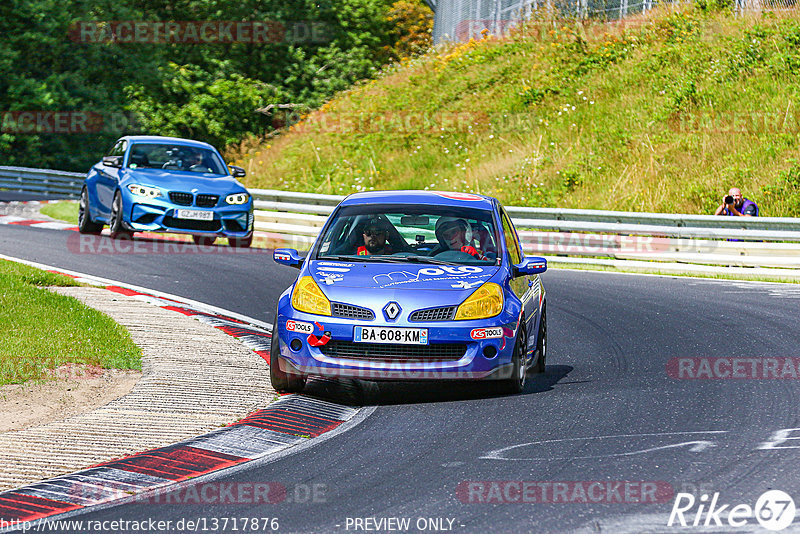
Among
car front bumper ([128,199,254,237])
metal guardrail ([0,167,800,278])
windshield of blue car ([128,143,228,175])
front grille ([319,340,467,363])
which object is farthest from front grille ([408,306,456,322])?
windshield of blue car ([128,143,228,175])

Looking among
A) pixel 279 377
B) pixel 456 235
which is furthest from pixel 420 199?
pixel 279 377

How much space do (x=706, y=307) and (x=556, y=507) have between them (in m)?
9.16

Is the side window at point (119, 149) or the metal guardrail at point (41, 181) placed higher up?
the side window at point (119, 149)

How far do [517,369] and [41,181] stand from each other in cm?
2848

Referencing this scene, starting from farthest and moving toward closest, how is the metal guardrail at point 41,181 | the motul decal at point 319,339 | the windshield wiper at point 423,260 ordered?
1. the metal guardrail at point 41,181
2. the windshield wiper at point 423,260
3. the motul decal at point 319,339

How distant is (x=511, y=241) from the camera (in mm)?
10086

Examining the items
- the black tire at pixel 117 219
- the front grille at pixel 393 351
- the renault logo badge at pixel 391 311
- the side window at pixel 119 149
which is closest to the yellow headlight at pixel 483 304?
the front grille at pixel 393 351

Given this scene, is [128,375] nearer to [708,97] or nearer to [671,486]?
[671,486]

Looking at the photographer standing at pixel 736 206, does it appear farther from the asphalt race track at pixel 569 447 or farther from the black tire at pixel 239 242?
the black tire at pixel 239 242

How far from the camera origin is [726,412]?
26.7ft

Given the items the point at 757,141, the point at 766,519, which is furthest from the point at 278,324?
the point at 757,141

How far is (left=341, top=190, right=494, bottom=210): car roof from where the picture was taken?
10000mm

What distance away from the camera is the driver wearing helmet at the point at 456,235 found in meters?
9.54

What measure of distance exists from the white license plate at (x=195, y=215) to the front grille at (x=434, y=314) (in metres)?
10.7
